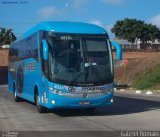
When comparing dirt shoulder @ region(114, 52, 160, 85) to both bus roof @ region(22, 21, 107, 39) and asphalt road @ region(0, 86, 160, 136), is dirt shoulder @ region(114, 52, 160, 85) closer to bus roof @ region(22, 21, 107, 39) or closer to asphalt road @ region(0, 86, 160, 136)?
asphalt road @ region(0, 86, 160, 136)

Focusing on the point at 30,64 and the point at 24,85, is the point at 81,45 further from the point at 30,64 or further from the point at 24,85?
the point at 24,85

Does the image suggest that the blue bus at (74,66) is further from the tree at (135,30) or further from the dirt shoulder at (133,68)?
the tree at (135,30)

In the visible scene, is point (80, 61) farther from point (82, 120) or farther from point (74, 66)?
point (82, 120)

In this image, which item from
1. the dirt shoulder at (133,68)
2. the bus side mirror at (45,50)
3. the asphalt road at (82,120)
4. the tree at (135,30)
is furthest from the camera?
the tree at (135,30)

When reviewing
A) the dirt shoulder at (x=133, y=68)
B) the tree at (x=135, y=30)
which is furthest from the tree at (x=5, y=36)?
the dirt shoulder at (x=133, y=68)

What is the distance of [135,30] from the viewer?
362ft

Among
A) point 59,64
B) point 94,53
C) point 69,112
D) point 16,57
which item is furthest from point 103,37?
point 16,57

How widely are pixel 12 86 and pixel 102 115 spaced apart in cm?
1055

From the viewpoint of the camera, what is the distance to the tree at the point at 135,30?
4348 inches

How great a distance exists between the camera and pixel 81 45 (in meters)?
16.9

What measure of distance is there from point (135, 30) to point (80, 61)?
311 ft

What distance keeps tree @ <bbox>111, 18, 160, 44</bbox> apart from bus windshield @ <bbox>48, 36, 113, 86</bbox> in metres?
94.2

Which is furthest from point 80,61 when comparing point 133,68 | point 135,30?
point 135,30

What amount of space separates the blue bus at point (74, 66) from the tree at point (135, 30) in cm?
9375
